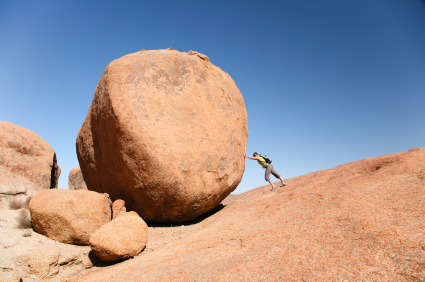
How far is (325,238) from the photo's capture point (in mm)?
A: 2838

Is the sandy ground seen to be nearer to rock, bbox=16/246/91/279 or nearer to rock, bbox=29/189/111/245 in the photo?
rock, bbox=16/246/91/279

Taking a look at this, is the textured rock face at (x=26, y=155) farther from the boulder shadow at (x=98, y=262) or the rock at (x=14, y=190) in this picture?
the boulder shadow at (x=98, y=262)

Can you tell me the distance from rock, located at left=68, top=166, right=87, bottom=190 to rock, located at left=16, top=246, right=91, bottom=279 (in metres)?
10.3

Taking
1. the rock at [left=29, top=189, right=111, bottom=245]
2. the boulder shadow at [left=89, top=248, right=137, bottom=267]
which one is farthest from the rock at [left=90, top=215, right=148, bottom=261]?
the rock at [left=29, top=189, right=111, bottom=245]

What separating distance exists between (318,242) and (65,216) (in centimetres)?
395

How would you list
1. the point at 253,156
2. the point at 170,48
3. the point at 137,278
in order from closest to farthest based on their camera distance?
the point at 137,278
the point at 170,48
the point at 253,156

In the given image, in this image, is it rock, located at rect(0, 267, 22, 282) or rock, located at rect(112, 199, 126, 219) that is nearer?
rock, located at rect(0, 267, 22, 282)

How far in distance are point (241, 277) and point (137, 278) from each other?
144 cm

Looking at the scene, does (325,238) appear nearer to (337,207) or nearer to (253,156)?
(337,207)

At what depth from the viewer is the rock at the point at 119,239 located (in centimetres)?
382

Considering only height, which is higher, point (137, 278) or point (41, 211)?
point (41, 211)

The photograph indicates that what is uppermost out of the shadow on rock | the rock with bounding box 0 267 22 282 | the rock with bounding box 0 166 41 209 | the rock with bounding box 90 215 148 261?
the rock with bounding box 0 166 41 209

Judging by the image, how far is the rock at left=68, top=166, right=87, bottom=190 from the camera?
521 inches

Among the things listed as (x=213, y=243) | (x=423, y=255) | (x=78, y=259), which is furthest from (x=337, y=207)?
(x=78, y=259)
